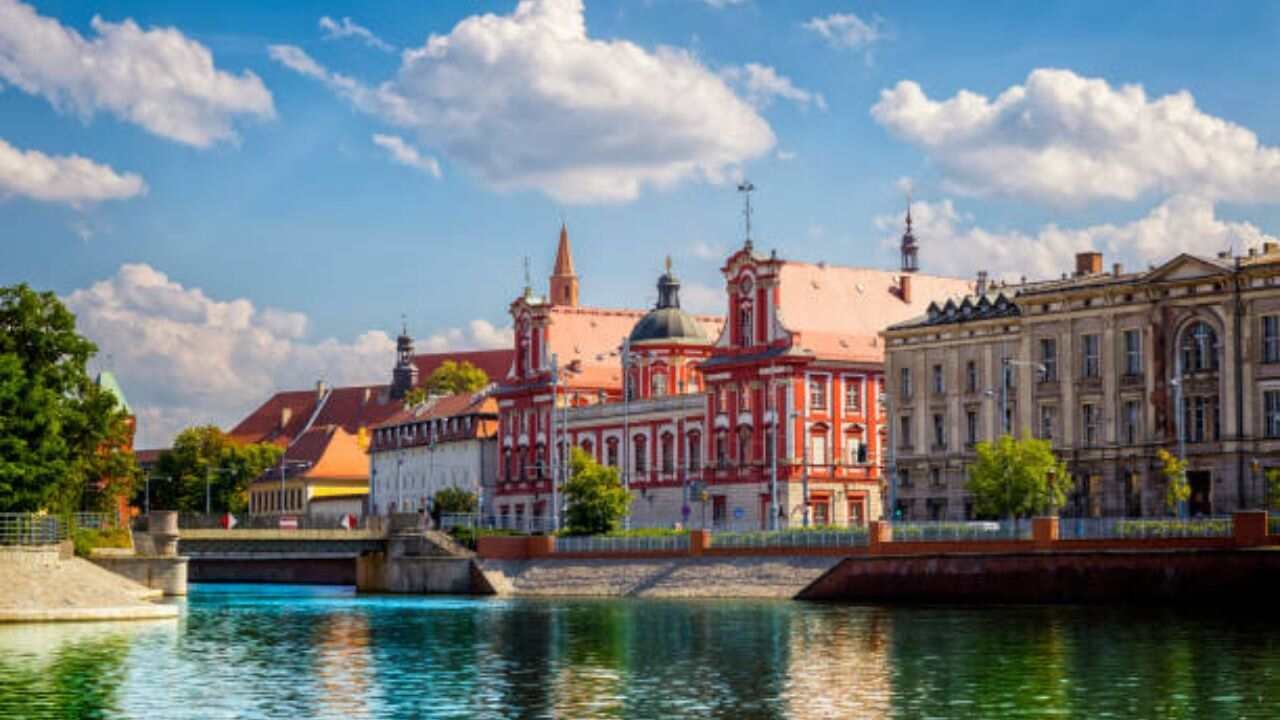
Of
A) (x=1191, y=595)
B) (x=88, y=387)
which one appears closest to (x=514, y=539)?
(x=88, y=387)

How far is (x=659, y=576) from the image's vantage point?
11238 cm

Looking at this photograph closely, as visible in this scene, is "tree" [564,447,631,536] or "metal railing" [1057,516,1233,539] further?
"tree" [564,447,631,536]

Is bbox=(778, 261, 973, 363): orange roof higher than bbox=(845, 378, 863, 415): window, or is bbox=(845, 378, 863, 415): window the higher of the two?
bbox=(778, 261, 973, 363): orange roof

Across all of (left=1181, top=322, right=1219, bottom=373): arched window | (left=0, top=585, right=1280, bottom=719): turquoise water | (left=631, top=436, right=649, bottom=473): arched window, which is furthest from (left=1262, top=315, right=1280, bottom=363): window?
(left=631, top=436, right=649, bottom=473): arched window

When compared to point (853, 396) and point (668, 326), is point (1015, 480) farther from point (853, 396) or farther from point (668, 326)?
point (668, 326)

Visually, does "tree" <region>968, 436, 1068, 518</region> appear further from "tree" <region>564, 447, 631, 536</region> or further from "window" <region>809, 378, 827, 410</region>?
"window" <region>809, 378, 827, 410</region>

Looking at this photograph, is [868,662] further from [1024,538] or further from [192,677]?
[1024,538]

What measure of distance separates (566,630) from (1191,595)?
25.1m

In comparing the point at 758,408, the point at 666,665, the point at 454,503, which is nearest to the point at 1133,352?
the point at 758,408

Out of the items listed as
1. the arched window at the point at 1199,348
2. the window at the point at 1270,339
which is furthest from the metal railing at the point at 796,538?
the window at the point at 1270,339

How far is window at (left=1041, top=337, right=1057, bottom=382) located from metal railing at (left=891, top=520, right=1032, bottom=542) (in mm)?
18850

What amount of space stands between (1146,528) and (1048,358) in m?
26.6

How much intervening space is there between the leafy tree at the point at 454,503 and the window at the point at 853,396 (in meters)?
38.2

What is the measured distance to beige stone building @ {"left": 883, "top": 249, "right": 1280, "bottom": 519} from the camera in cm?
10456
